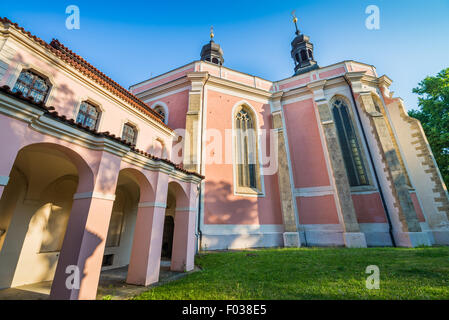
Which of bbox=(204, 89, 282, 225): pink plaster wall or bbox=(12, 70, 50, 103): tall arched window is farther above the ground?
bbox=(12, 70, 50, 103): tall arched window

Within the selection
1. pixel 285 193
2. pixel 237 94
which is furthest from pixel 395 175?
pixel 237 94

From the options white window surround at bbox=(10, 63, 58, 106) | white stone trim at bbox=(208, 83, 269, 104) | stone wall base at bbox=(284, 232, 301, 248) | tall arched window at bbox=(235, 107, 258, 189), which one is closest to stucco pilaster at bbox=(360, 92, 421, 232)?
stone wall base at bbox=(284, 232, 301, 248)

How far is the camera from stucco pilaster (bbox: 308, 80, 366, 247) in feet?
35.7

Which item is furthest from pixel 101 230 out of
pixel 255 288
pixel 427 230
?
pixel 427 230

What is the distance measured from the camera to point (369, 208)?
39.2 ft

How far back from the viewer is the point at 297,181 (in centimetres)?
1345

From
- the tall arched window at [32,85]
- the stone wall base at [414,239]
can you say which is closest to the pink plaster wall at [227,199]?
the stone wall base at [414,239]

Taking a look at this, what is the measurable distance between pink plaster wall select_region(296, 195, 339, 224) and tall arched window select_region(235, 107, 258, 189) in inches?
136

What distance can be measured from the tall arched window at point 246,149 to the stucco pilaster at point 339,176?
4.99 meters

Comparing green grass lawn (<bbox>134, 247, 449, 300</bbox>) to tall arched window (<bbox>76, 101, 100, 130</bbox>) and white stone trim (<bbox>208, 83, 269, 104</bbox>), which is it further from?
white stone trim (<bbox>208, 83, 269, 104</bbox>)

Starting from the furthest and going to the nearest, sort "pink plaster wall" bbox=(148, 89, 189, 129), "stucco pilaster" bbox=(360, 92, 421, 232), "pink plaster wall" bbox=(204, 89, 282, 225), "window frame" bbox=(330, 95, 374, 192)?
"pink plaster wall" bbox=(148, 89, 189, 129) < "window frame" bbox=(330, 95, 374, 192) < "pink plaster wall" bbox=(204, 89, 282, 225) < "stucco pilaster" bbox=(360, 92, 421, 232)

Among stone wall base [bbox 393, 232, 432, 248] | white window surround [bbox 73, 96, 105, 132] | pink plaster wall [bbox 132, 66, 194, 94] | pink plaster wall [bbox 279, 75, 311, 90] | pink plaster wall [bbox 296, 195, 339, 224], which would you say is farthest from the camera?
pink plaster wall [bbox 279, 75, 311, 90]

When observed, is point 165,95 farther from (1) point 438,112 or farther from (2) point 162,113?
(1) point 438,112
